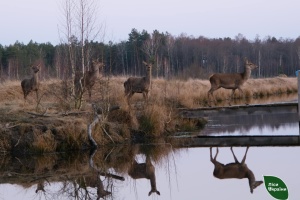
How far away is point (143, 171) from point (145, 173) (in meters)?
0.25

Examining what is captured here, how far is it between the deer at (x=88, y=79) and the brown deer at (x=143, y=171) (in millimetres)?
4905

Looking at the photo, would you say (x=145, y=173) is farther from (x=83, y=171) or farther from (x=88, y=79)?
(x=88, y=79)

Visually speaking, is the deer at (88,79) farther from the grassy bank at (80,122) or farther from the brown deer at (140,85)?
the brown deer at (140,85)

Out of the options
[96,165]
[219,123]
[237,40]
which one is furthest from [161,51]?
[96,165]

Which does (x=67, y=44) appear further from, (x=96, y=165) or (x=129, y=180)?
(x=129, y=180)

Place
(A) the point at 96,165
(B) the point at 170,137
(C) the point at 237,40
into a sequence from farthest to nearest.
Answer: (C) the point at 237,40
(B) the point at 170,137
(A) the point at 96,165

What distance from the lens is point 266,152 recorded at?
15055mm

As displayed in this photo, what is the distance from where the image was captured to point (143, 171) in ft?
43.6

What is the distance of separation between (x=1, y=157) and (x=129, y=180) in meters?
4.66

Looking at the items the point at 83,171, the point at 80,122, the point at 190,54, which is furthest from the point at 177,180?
the point at 190,54

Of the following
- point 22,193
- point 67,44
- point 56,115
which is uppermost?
point 67,44

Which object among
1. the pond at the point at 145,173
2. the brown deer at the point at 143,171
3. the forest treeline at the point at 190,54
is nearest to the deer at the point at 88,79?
the pond at the point at 145,173

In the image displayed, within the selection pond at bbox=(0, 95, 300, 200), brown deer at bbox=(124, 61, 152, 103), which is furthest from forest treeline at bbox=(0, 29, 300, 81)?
pond at bbox=(0, 95, 300, 200)

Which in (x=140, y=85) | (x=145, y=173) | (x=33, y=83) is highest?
(x=33, y=83)
